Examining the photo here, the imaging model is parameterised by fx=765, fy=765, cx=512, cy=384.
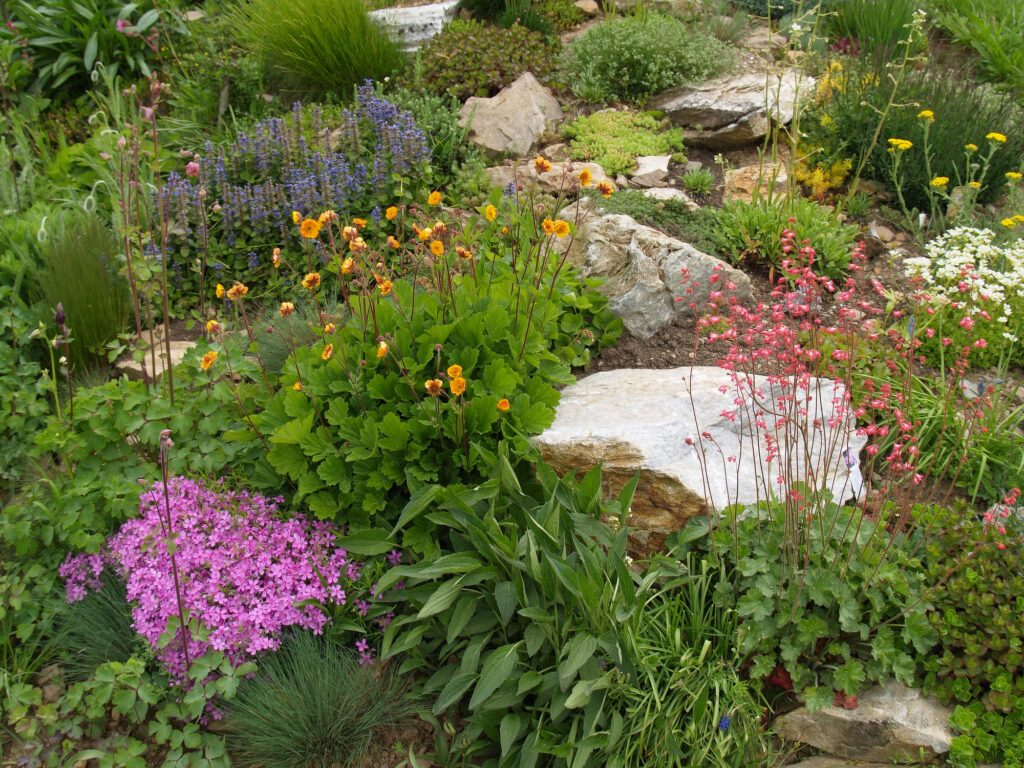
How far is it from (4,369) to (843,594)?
3.33 metres

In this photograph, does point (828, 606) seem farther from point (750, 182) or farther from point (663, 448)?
point (750, 182)

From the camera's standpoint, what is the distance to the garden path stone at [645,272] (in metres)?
3.76

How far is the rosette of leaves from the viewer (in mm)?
2422

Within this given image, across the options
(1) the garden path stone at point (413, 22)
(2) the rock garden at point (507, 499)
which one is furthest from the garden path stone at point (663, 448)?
(1) the garden path stone at point (413, 22)

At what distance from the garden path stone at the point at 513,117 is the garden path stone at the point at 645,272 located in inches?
60.8

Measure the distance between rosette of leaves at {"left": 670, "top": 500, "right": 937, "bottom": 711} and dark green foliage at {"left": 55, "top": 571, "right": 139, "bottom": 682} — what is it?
6.95 feet

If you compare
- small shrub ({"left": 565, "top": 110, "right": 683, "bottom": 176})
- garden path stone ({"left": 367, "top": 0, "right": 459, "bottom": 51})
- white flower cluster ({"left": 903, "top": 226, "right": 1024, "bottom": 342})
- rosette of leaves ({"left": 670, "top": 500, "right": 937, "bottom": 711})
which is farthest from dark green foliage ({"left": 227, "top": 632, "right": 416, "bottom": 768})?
garden path stone ({"left": 367, "top": 0, "right": 459, "bottom": 51})

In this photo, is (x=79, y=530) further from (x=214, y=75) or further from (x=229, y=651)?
(x=214, y=75)

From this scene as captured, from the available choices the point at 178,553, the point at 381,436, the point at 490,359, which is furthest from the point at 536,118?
the point at 178,553

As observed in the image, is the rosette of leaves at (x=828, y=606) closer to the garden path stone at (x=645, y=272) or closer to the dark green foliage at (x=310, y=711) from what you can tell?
the dark green foliage at (x=310, y=711)

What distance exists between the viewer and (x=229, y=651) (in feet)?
8.42

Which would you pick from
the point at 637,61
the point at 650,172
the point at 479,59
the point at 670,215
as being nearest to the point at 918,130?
the point at 650,172

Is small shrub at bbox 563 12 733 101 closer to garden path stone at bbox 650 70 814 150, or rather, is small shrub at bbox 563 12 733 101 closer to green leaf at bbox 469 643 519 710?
garden path stone at bbox 650 70 814 150

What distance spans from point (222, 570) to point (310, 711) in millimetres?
568
